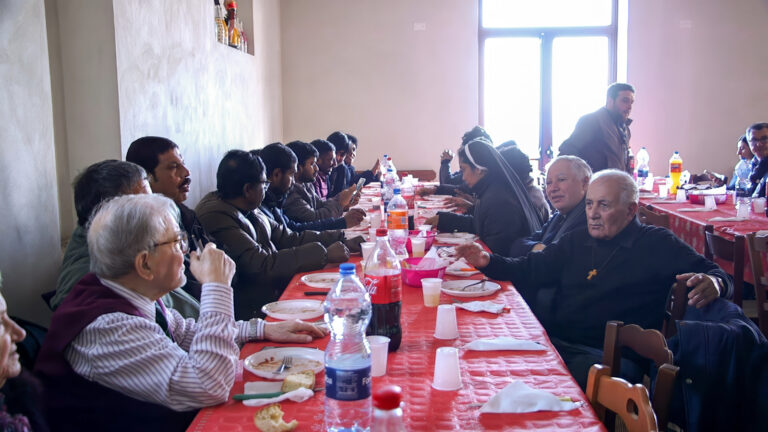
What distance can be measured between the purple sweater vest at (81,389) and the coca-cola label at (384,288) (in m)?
0.59

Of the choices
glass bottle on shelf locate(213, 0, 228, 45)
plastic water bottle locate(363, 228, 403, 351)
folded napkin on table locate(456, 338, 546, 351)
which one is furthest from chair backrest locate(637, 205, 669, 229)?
glass bottle on shelf locate(213, 0, 228, 45)

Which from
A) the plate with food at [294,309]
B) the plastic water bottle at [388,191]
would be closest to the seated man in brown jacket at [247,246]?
the plate with food at [294,309]

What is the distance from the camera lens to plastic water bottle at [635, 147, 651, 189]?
7.34 metres

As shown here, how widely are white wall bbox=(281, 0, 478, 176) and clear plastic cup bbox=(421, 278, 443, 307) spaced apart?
7209 mm

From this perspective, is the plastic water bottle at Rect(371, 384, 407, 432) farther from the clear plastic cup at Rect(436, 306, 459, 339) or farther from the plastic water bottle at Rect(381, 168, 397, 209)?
the plastic water bottle at Rect(381, 168, 397, 209)

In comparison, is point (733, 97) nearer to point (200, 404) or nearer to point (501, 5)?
point (501, 5)

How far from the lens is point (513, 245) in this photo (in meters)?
3.75

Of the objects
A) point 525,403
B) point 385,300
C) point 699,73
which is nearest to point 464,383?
point 525,403

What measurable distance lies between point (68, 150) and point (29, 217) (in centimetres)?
106

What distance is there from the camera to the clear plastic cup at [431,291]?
221 cm

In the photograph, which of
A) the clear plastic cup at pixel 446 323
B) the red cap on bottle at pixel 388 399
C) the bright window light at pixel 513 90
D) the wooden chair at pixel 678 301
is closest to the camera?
the red cap on bottle at pixel 388 399

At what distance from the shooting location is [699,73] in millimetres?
9023

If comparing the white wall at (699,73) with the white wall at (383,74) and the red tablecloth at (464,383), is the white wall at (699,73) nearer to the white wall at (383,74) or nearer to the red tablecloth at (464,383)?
the white wall at (383,74)

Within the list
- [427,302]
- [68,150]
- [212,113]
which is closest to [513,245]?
[427,302]
